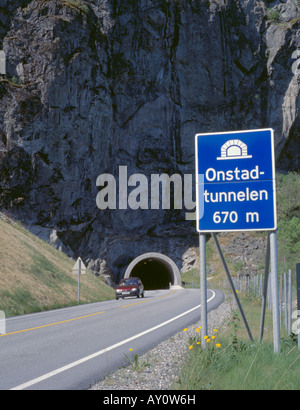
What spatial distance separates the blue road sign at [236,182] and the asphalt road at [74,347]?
2744 millimetres

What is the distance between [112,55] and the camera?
5803 cm

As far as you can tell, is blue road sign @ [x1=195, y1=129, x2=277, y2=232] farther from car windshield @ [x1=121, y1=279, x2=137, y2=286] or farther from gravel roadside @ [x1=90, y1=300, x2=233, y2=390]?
car windshield @ [x1=121, y1=279, x2=137, y2=286]

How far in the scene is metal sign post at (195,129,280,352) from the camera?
6680 mm

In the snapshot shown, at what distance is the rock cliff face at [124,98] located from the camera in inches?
1991

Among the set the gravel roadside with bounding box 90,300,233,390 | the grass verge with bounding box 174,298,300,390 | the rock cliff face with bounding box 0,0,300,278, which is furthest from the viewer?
the rock cliff face with bounding box 0,0,300,278

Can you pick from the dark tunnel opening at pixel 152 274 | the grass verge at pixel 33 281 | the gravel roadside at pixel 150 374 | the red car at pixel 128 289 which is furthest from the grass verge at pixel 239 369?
the dark tunnel opening at pixel 152 274

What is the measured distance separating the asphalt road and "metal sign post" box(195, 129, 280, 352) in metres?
2.19

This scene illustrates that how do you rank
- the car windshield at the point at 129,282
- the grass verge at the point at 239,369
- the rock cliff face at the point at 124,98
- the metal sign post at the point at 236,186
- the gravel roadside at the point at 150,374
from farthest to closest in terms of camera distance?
the rock cliff face at the point at 124,98 → the car windshield at the point at 129,282 → the metal sign post at the point at 236,186 → the gravel roadside at the point at 150,374 → the grass verge at the point at 239,369

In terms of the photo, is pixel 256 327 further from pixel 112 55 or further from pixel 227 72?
pixel 227 72

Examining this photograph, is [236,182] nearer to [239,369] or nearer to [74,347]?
[239,369]

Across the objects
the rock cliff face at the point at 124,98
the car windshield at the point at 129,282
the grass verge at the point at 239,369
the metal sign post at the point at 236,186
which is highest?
the rock cliff face at the point at 124,98

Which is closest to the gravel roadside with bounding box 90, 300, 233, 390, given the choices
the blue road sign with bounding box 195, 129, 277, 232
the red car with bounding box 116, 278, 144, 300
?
the blue road sign with bounding box 195, 129, 277, 232

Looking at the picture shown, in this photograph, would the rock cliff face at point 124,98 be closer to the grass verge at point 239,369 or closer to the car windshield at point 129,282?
the car windshield at point 129,282
